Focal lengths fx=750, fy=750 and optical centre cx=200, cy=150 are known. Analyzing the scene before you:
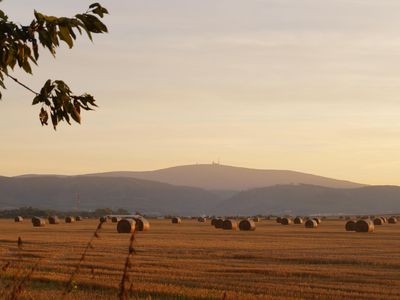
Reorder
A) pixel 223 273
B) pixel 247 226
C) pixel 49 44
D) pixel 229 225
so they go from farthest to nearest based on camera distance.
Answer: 1. pixel 229 225
2. pixel 247 226
3. pixel 223 273
4. pixel 49 44

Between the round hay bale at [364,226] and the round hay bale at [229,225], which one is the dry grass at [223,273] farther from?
the round hay bale at [229,225]

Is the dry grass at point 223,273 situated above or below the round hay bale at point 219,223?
below

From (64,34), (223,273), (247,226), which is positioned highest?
(64,34)

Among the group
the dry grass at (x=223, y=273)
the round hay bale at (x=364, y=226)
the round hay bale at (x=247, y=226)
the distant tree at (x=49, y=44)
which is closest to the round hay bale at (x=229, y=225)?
the round hay bale at (x=247, y=226)

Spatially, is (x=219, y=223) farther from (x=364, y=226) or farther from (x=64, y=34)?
(x=64, y=34)

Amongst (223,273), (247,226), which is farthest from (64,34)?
(247,226)

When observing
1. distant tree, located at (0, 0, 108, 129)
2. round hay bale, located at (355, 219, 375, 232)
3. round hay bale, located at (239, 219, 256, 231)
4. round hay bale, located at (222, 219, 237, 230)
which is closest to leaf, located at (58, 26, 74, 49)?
distant tree, located at (0, 0, 108, 129)

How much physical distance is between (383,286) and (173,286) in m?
4.86

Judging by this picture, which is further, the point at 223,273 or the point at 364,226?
the point at 364,226

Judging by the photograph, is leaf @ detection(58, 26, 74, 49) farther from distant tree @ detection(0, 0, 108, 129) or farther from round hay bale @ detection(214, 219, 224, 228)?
round hay bale @ detection(214, 219, 224, 228)

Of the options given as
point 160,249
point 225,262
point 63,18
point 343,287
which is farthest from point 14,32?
point 160,249

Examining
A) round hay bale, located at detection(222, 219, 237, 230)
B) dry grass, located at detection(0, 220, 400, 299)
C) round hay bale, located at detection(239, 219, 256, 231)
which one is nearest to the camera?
dry grass, located at detection(0, 220, 400, 299)

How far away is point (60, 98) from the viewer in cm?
468

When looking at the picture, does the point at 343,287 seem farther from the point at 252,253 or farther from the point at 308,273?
the point at 252,253
